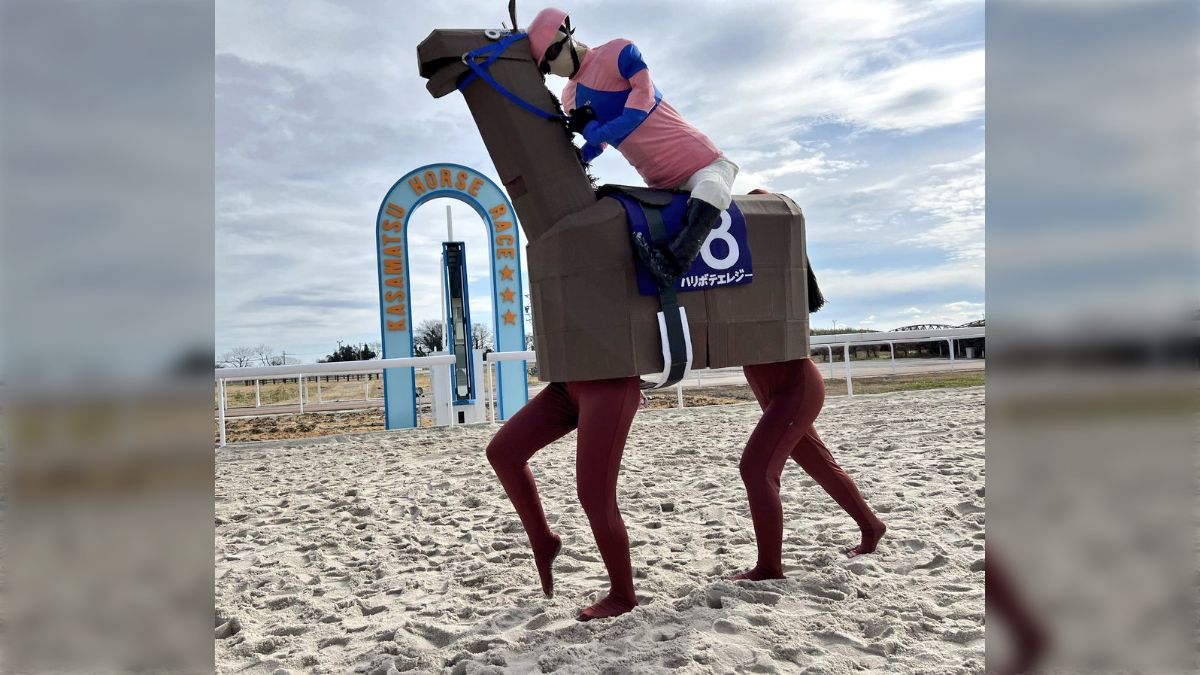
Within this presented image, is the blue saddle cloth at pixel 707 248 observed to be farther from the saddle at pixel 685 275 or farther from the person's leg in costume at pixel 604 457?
the person's leg in costume at pixel 604 457

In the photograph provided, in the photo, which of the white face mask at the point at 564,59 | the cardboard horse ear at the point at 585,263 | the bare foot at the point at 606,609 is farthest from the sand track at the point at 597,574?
the white face mask at the point at 564,59

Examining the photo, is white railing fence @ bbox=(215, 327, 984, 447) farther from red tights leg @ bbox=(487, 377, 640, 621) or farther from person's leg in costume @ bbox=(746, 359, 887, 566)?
red tights leg @ bbox=(487, 377, 640, 621)

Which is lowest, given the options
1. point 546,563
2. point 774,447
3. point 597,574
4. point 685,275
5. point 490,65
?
point 597,574

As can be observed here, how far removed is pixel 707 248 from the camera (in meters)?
2.30

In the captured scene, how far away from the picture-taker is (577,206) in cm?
224

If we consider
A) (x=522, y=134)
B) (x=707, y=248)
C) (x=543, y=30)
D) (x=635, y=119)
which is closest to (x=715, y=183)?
(x=707, y=248)

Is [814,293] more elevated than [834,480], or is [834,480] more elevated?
[814,293]

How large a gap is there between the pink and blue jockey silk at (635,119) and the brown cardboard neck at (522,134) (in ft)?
0.44

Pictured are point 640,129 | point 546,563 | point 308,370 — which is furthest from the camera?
point 308,370

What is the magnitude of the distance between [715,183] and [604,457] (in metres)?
0.96

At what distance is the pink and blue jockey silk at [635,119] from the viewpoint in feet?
7.32

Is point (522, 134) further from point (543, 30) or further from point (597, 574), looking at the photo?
point (597, 574)

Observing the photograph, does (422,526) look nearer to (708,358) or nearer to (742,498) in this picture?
(742,498)

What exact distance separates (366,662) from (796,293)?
1.93 meters
